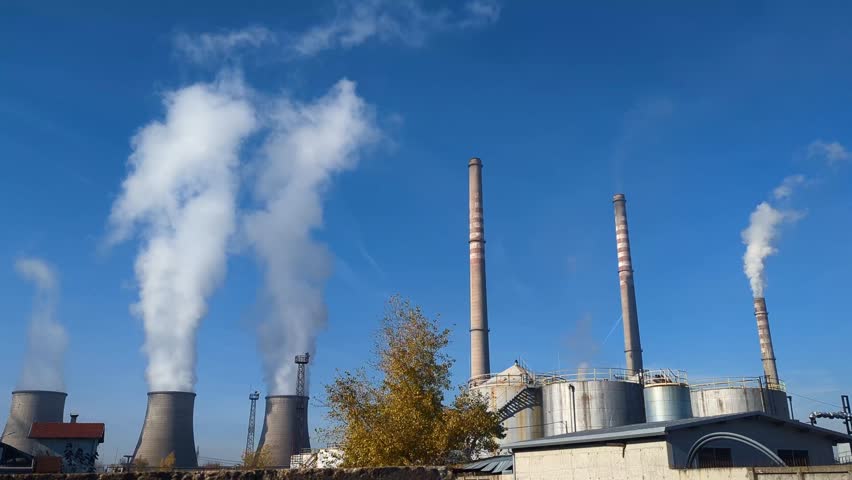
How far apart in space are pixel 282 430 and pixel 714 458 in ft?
159

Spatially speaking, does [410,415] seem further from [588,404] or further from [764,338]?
[764,338]

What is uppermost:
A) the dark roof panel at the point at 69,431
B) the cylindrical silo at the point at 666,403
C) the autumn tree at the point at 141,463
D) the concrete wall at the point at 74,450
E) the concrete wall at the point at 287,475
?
the cylindrical silo at the point at 666,403

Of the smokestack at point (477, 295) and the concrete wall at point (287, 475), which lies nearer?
the concrete wall at point (287, 475)

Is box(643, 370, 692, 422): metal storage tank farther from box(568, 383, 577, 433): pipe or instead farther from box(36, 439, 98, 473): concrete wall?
box(36, 439, 98, 473): concrete wall

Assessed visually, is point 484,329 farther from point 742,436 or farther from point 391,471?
point 391,471

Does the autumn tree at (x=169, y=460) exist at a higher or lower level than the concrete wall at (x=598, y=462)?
higher

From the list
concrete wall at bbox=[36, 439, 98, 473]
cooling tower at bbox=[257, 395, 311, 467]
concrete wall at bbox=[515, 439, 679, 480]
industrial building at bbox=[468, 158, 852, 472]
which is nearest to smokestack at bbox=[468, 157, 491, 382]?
industrial building at bbox=[468, 158, 852, 472]

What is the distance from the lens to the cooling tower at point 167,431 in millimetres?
50594

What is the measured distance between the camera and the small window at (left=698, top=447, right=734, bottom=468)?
14.8m

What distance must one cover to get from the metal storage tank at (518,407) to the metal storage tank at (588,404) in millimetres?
491

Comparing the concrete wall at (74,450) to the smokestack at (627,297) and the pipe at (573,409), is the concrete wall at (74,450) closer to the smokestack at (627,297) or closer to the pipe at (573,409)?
the pipe at (573,409)

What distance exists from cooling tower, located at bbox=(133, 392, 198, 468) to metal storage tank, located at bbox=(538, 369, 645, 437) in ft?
99.9

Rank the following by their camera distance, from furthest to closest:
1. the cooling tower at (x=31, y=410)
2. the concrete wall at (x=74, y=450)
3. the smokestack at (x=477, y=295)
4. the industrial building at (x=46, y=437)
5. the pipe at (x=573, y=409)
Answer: the cooling tower at (x=31, y=410) → the smokestack at (x=477, y=295) → the concrete wall at (x=74, y=450) → the pipe at (x=573, y=409) → the industrial building at (x=46, y=437)

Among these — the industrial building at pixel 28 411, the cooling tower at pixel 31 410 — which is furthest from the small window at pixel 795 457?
the cooling tower at pixel 31 410
